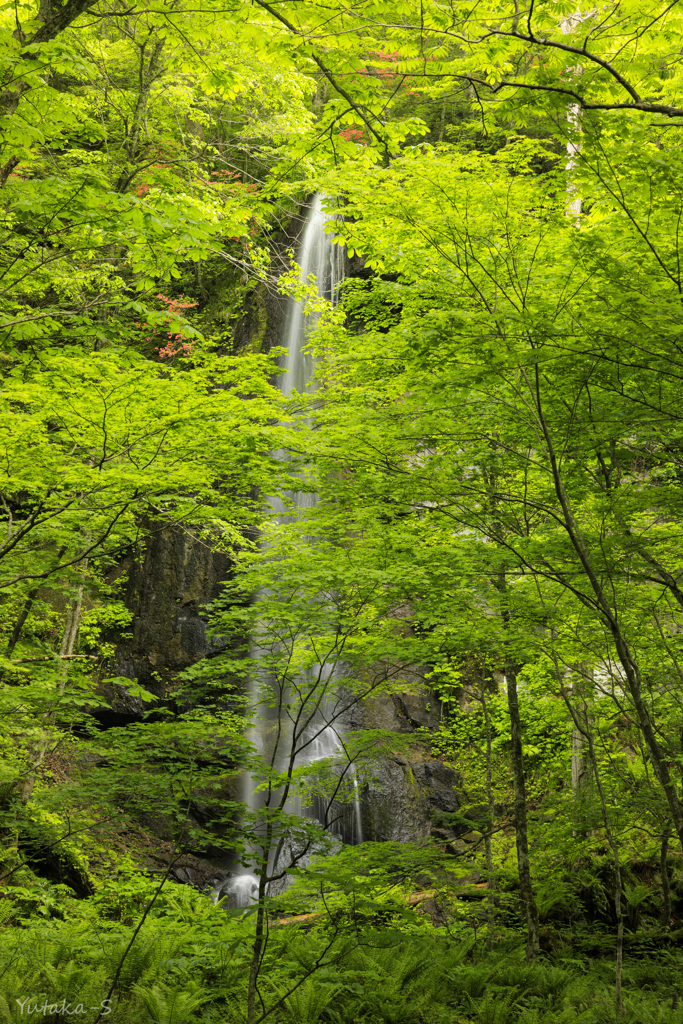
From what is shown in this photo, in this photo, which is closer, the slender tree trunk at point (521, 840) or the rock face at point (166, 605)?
the slender tree trunk at point (521, 840)

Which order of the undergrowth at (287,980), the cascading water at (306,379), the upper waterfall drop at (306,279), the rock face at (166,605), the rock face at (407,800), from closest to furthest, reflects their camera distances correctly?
1. the undergrowth at (287,980)
2. the cascading water at (306,379)
3. the rock face at (407,800)
4. the rock face at (166,605)
5. the upper waterfall drop at (306,279)

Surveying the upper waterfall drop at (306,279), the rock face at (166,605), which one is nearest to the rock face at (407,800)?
the rock face at (166,605)

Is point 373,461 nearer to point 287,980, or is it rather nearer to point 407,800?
point 287,980

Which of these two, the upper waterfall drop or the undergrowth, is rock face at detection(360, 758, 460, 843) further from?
the upper waterfall drop

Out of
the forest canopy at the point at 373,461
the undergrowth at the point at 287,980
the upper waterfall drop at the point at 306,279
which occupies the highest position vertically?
the upper waterfall drop at the point at 306,279

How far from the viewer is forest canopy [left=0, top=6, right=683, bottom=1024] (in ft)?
12.2

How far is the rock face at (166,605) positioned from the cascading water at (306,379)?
2.24 m

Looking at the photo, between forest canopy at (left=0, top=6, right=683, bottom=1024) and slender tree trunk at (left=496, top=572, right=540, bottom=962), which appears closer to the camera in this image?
forest canopy at (left=0, top=6, right=683, bottom=1024)

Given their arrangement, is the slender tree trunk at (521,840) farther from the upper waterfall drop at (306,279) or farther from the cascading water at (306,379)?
the upper waterfall drop at (306,279)

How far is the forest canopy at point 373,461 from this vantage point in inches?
146

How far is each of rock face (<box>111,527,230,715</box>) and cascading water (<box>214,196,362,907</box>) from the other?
2238 millimetres

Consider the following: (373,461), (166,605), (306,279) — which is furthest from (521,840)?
(306,279)

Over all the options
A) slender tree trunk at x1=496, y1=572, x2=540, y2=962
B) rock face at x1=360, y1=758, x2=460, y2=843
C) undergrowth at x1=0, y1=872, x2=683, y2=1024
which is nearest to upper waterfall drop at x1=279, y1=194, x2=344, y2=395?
rock face at x1=360, y1=758, x2=460, y2=843

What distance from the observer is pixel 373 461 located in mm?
5547
